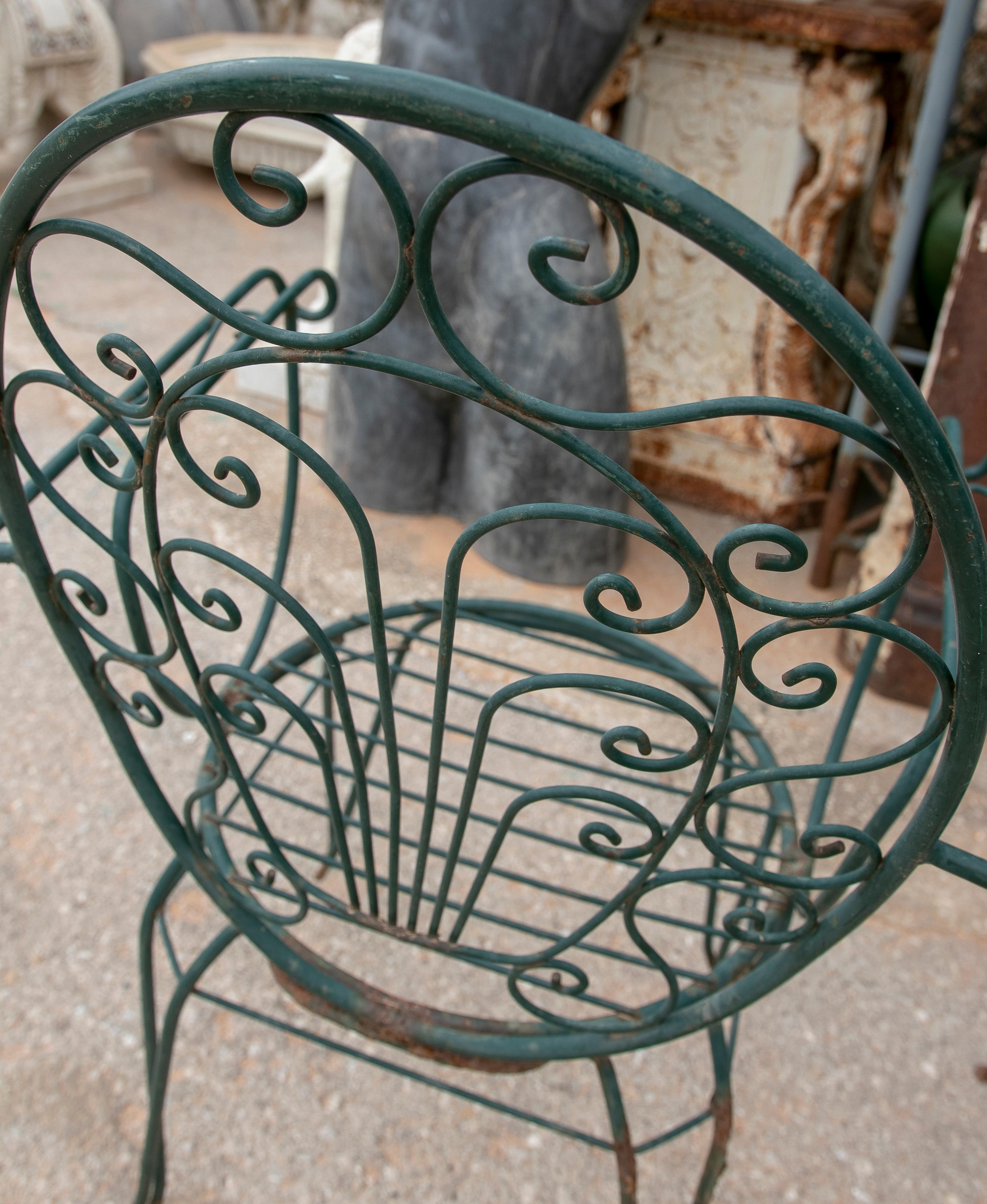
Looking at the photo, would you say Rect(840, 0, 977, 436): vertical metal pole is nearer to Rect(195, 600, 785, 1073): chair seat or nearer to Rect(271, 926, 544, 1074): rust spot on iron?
Rect(195, 600, 785, 1073): chair seat

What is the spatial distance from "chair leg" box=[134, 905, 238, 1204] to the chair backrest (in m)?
0.10

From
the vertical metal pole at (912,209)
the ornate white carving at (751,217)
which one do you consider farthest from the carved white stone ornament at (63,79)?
the vertical metal pole at (912,209)

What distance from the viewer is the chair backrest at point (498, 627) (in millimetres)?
545

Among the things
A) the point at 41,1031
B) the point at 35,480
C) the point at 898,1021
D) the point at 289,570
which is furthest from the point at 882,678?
the point at 35,480

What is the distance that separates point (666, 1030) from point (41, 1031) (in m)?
0.99

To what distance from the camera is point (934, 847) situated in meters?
0.77

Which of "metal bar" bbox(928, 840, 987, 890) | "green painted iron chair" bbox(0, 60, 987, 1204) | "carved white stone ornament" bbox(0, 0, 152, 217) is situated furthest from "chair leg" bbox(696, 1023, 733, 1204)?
"carved white stone ornament" bbox(0, 0, 152, 217)

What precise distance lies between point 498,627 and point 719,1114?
22.7 inches

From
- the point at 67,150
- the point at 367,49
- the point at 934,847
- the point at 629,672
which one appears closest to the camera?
the point at 67,150

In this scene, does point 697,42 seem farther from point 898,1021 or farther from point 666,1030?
point 666,1030

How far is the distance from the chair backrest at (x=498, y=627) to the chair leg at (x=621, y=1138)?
13cm

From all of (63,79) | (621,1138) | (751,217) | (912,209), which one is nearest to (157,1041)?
(621,1138)

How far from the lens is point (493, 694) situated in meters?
1.12

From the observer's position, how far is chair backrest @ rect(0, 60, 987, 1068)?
1.79 ft
